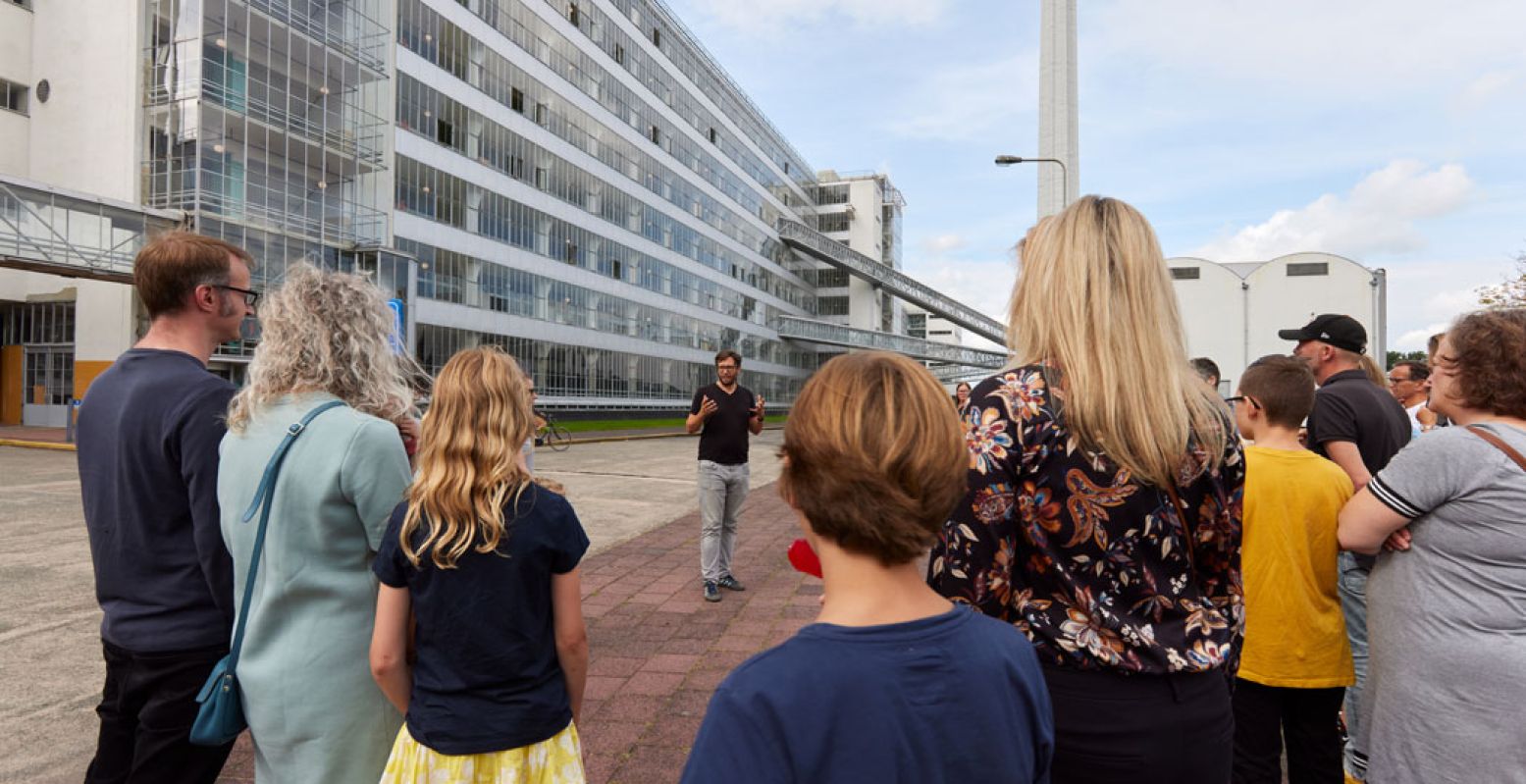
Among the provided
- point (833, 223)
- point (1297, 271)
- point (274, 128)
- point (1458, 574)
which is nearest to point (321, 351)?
point (1458, 574)

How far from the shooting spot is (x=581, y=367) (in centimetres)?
3800

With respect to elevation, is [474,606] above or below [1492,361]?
below

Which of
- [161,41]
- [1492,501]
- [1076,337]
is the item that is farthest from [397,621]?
[161,41]

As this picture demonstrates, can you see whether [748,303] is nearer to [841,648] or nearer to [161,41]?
[161,41]

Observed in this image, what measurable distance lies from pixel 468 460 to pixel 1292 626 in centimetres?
253

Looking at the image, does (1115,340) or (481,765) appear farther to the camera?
(481,765)

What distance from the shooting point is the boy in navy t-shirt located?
970mm

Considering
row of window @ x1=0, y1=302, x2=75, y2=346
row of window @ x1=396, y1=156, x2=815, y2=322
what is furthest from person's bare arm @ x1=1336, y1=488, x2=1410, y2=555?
row of window @ x1=0, y1=302, x2=75, y2=346

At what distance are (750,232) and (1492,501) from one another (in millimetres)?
58583

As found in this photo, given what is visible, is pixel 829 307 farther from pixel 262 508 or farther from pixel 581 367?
pixel 262 508

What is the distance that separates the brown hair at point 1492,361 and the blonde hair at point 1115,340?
100cm

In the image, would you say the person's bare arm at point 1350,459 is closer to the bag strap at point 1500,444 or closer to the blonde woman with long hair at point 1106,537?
the bag strap at point 1500,444

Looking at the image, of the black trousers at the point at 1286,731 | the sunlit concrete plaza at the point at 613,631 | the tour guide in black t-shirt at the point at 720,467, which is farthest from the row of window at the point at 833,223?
the black trousers at the point at 1286,731

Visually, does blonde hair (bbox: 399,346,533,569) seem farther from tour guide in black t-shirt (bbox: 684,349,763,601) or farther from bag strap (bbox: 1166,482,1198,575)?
tour guide in black t-shirt (bbox: 684,349,763,601)
